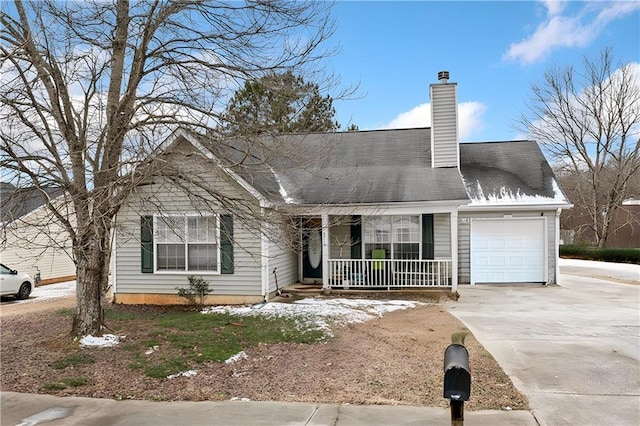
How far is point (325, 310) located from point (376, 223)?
13.6ft

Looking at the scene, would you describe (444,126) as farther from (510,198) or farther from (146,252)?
(146,252)

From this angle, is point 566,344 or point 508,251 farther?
point 508,251

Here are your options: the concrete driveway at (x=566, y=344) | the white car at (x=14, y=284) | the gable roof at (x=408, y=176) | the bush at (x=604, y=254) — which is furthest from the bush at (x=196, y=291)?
the bush at (x=604, y=254)

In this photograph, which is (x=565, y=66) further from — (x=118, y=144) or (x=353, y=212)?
(x=118, y=144)

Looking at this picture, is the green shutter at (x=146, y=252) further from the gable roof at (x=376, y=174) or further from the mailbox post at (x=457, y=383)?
the mailbox post at (x=457, y=383)

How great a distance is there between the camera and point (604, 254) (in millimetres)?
24047

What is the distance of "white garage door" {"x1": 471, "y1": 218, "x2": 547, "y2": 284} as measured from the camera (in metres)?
15.0

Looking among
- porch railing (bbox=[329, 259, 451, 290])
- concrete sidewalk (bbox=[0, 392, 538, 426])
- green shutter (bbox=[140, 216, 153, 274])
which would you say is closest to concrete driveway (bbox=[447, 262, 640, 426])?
concrete sidewalk (bbox=[0, 392, 538, 426])

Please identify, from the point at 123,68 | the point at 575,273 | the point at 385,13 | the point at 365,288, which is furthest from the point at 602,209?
the point at 123,68

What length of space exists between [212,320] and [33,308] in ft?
20.2

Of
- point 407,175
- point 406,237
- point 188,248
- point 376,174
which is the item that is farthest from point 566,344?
point 188,248

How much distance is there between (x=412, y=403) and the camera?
16.6 ft

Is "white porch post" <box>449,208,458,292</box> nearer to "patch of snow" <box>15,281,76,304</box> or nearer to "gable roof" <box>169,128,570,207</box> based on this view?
"gable roof" <box>169,128,570,207</box>

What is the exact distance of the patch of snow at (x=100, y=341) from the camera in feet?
23.9
